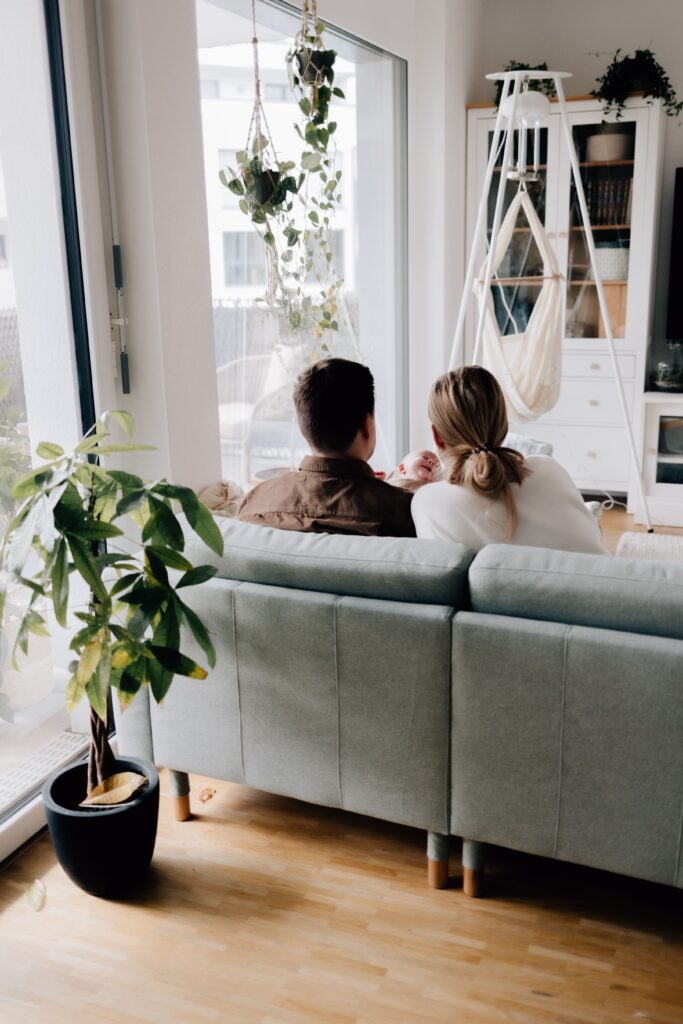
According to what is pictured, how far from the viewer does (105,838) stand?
6.27 ft

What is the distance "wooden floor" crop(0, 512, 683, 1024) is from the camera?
1.67m

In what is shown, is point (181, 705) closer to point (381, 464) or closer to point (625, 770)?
point (625, 770)

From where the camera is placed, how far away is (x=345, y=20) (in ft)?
11.8

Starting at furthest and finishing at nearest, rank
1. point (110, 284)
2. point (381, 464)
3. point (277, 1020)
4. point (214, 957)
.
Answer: point (381, 464) → point (110, 284) → point (214, 957) → point (277, 1020)

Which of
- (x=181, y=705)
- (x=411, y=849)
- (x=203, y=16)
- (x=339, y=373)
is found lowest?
(x=411, y=849)

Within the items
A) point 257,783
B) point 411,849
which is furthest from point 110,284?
point 411,849

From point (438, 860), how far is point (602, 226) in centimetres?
351

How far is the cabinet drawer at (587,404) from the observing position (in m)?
4.68

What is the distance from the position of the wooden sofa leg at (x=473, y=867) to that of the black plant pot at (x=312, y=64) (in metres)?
2.06

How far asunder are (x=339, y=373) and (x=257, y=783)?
0.93m

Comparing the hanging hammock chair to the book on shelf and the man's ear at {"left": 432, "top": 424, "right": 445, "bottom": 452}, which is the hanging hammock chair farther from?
the man's ear at {"left": 432, "top": 424, "right": 445, "bottom": 452}

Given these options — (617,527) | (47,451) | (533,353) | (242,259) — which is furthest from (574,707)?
(617,527)

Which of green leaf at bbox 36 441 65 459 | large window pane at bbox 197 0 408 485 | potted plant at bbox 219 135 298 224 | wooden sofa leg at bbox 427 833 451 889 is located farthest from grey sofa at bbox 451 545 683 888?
large window pane at bbox 197 0 408 485

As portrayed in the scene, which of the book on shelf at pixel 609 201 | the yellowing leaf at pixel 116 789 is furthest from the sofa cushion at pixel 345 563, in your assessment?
A: the book on shelf at pixel 609 201
